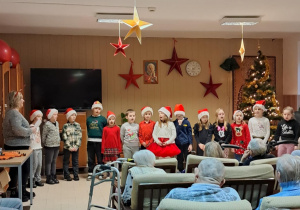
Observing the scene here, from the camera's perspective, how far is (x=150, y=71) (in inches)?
358

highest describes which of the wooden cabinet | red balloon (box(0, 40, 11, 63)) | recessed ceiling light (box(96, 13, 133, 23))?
recessed ceiling light (box(96, 13, 133, 23))

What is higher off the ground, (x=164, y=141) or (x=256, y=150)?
(x=256, y=150)

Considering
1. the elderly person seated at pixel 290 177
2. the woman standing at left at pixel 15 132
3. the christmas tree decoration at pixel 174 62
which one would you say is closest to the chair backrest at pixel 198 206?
the elderly person seated at pixel 290 177

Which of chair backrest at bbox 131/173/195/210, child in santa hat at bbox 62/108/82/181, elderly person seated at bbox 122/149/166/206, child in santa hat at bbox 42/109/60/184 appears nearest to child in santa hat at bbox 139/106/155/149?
child in santa hat at bbox 62/108/82/181

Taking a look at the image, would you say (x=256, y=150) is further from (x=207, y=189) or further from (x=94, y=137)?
(x=94, y=137)

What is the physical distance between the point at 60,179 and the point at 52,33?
3.15 metres

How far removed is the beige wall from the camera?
852cm

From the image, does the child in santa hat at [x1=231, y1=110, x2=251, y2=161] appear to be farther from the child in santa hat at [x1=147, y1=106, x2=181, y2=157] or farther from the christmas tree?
the christmas tree

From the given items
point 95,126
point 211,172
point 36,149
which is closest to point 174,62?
point 95,126

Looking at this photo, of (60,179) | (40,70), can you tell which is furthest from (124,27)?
(60,179)

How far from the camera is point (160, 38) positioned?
9125 millimetres

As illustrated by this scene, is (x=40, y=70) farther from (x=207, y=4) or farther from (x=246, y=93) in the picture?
(x=246, y=93)

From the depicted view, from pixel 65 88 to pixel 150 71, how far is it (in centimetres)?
200

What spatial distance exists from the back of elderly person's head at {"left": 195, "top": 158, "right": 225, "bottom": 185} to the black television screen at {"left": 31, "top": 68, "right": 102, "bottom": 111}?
597 centimetres
